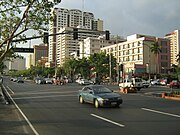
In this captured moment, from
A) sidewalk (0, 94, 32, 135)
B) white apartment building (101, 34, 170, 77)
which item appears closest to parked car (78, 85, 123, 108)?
sidewalk (0, 94, 32, 135)

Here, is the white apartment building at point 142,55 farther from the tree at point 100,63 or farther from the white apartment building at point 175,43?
the white apartment building at point 175,43

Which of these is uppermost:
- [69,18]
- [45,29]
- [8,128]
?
[69,18]

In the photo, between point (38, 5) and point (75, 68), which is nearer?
point (38, 5)

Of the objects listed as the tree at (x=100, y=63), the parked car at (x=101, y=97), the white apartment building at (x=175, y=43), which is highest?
the white apartment building at (x=175, y=43)

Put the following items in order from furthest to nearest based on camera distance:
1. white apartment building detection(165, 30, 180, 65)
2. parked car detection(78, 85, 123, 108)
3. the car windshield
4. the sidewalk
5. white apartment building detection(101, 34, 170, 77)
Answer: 1. white apartment building detection(165, 30, 180, 65)
2. white apartment building detection(101, 34, 170, 77)
3. the car windshield
4. parked car detection(78, 85, 123, 108)
5. the sidewalk

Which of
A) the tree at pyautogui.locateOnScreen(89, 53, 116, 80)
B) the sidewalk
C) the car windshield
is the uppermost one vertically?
the tree at pyautogui.locateOnScreen(89, 53, 116, 80)

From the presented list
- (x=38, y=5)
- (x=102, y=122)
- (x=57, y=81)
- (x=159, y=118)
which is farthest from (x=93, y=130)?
(x=57, y=81)

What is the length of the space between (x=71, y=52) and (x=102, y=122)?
135449 millimetres

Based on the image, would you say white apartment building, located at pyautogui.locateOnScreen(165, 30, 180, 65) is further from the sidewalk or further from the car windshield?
the sidewalk

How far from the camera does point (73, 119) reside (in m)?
12.9

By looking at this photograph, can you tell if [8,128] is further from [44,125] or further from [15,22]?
[15,22]

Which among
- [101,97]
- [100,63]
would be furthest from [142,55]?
[101,97]

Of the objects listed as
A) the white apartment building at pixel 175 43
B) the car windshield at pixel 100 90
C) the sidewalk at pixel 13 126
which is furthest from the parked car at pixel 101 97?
the white apartment building at pixel 175 43

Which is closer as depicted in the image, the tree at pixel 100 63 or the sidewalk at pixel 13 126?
the sidewalk at pixel 13 126
